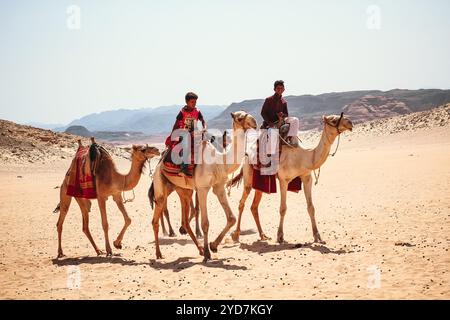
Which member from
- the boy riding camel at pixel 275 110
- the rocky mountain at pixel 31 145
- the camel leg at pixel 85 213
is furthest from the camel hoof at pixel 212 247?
the rocky mountain at pixel 31 145

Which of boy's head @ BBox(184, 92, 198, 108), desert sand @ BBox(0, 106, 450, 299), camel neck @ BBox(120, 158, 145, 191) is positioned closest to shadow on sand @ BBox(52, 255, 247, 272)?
desert sand @ BBox(0, 106, 450, 299)

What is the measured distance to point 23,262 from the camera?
32.1ft

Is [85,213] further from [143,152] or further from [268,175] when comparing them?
[268,175]

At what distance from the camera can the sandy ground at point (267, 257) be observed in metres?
6.86

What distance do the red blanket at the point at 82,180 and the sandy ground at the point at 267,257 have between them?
1409 millimetres

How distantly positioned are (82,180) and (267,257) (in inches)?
167

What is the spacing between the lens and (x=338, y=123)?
9.54 m

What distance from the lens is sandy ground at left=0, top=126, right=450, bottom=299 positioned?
6.86m

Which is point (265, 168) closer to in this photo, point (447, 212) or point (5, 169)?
point (447, 212)

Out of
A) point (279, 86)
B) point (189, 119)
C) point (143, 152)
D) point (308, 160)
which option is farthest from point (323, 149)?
point (143, 152)

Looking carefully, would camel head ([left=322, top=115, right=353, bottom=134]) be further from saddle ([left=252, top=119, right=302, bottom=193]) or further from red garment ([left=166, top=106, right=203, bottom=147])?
red garment ([left=166, top=106, right=203, bottom=147])

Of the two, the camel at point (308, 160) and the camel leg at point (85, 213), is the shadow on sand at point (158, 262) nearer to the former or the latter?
the camel leg at point (85, 213)
